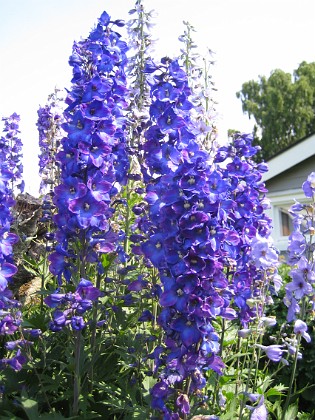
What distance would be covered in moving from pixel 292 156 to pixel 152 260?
9431 millimetres

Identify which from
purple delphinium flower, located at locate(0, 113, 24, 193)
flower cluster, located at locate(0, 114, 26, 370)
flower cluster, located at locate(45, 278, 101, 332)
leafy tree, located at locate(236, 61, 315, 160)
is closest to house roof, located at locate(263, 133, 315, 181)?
purple delphinium flower, located at locate(0, 113, 24, 193)

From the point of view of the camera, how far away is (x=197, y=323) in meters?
2.43

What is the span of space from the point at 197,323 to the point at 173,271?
244mm

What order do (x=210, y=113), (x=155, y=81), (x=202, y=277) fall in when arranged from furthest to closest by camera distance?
(x=210, y=113)
(x=155, y=81)
(x=202, y=277)

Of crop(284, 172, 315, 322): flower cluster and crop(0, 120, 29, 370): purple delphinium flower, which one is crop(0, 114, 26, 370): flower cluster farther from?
crop(284, 172, 315, 322): flower cluster

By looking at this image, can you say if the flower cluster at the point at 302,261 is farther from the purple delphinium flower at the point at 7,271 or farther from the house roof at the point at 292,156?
the house roof at the point at 292,156

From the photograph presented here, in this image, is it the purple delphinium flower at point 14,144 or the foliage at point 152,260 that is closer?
the foliage at point 152,260

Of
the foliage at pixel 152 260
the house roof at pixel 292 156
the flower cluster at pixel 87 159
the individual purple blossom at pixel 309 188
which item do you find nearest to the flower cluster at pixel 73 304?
the foliage at pixel 152 260

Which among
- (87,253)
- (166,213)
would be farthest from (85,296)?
(166,213)

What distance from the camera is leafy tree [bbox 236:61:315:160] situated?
33.1m

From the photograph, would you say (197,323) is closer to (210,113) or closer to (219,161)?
(219,161)

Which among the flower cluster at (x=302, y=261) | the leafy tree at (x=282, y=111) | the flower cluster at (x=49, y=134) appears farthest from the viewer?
the leafy tree at (x=282, y=111)

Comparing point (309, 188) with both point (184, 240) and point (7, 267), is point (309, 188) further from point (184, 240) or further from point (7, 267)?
point (7, 267)

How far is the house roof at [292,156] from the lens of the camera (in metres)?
11.4
